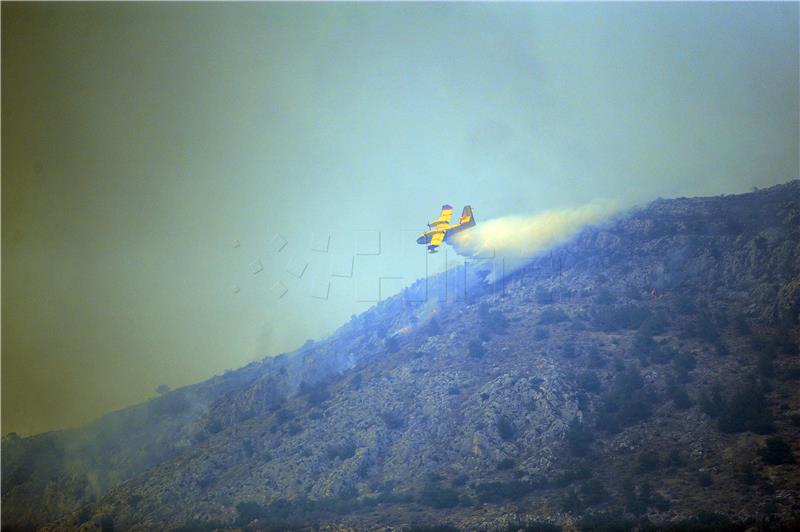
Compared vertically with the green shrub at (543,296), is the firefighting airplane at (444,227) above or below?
above

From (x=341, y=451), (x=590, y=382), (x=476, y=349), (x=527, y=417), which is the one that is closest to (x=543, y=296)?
(x=476, y=349)

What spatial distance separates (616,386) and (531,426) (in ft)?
Result: 53.3

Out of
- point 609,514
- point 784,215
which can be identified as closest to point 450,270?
point 784,215

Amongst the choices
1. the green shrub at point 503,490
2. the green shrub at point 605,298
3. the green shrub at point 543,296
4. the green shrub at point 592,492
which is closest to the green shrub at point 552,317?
the green shrub at point 543,296

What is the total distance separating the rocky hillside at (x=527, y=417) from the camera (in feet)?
267

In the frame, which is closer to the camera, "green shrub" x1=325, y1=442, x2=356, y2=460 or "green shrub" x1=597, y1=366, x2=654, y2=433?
"green shrub" x1=597, y1=366, x2=654, y2=433

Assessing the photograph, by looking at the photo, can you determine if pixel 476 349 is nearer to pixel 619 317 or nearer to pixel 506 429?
pixel 506 429

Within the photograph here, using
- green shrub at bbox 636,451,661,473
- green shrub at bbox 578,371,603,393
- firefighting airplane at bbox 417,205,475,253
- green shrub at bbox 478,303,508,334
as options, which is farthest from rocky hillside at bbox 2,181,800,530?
firefighting airplane at bbox 417,205,475,253

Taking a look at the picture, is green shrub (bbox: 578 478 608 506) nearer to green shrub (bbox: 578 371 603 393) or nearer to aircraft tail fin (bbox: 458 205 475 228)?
green shrub (bbox: 578 371 603 393)

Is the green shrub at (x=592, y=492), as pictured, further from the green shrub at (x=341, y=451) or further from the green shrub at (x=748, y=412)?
the green shrub at (x=341, y=451)

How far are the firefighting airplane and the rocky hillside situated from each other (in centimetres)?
1639

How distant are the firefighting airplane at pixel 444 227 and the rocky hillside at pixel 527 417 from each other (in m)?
16.4

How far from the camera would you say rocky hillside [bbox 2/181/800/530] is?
81.5 metres

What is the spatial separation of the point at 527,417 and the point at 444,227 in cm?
4457
